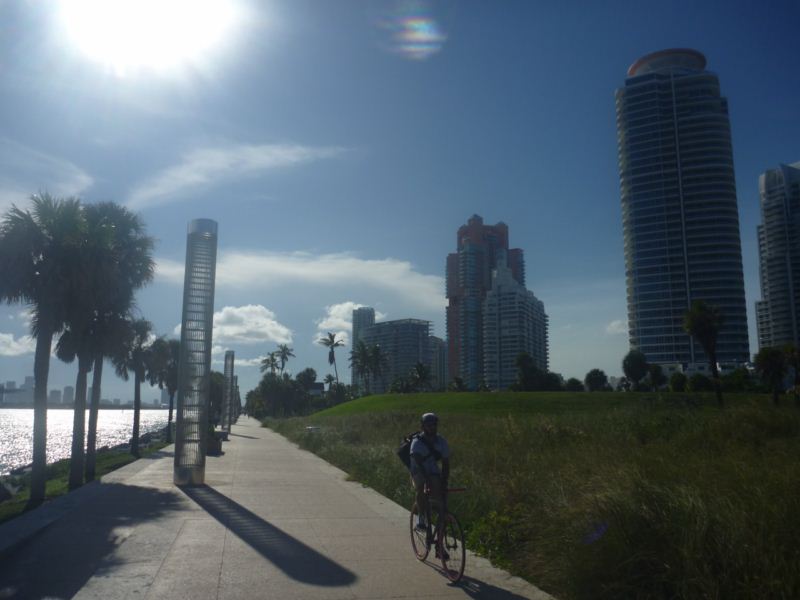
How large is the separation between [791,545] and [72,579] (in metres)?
6.85

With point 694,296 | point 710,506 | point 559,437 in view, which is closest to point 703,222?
point 694,296

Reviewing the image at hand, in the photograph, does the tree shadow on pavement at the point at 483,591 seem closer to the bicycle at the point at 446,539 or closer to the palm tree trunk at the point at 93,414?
the bicycle at the point at 446,539

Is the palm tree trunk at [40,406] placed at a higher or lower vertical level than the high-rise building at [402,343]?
lower

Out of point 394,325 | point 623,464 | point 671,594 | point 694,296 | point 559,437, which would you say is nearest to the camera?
point 671,594

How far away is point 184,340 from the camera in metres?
18.3

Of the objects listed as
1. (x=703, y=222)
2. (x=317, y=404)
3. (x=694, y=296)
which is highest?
→ (x=703, y=222)

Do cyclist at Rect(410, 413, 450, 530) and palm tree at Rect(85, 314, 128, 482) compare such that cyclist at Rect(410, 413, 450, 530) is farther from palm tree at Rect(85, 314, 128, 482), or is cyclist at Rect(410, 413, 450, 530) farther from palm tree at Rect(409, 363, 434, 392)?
palm tree at Rect(409, 363, 434, 392)

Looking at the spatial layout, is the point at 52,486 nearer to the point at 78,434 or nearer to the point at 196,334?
the point at 78,434

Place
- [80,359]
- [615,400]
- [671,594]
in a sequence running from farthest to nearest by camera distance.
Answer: [615,400], [80,359], [671,594]

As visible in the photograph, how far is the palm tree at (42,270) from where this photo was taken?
1753cm

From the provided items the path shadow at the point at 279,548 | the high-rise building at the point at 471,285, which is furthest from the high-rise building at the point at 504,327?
the path shadow at the point at 279,548

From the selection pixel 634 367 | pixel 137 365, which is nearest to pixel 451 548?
pixel 137 365

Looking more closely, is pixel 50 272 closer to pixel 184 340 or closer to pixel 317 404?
pixel 184 340

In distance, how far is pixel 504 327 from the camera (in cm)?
15525
